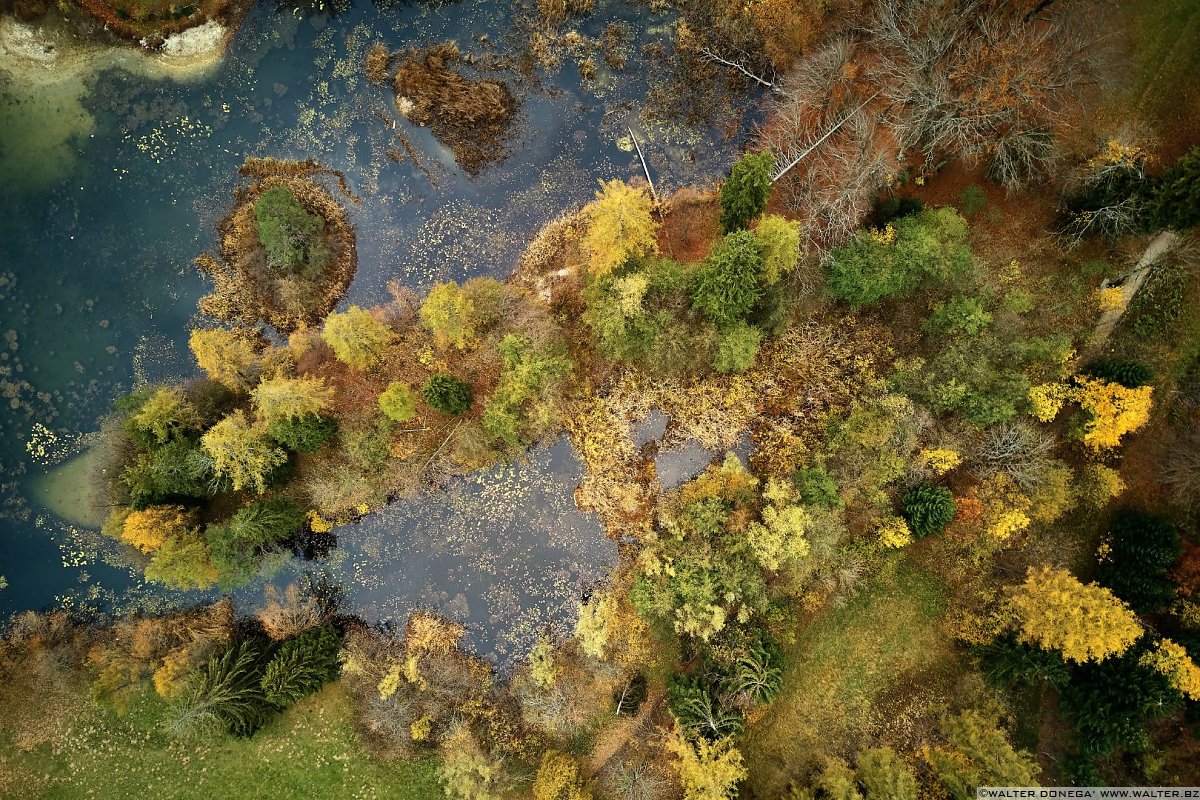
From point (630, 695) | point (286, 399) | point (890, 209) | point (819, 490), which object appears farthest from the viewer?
point (630, 695)

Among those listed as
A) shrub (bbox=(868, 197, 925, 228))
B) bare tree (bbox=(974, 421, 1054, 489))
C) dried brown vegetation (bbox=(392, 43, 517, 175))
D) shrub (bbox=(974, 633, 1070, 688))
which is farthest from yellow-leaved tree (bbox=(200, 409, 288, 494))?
shrub (bbox=(974, 633, 1070, 688))

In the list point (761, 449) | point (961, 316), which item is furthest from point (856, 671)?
point (961, 316)

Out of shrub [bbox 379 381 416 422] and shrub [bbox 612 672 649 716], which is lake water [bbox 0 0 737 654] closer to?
shrub [bbox 612 672 649 716]

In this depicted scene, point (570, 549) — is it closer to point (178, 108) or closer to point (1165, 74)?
point (178, 108)

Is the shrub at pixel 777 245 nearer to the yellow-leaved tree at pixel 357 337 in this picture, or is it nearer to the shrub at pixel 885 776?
the yellow-leaved tree at pixel 357 337

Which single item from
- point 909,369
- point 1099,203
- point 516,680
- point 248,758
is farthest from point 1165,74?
point 248,758

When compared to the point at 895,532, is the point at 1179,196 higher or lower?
higher

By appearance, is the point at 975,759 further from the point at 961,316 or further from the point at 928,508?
the point at 961,316
